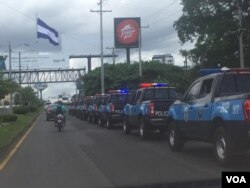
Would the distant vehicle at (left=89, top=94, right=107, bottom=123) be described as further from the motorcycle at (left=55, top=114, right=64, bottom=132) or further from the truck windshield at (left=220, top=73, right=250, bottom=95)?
the truck windshield at (left=220, top=73, right=250, bottom=95)

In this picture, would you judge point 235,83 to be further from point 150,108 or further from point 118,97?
point 118,97

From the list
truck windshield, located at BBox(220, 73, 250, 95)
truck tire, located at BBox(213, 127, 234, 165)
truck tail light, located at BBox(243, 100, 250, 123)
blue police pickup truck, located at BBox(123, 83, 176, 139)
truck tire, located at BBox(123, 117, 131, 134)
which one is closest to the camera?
truck tail light, located at BBox(243, 100, 250, 123)

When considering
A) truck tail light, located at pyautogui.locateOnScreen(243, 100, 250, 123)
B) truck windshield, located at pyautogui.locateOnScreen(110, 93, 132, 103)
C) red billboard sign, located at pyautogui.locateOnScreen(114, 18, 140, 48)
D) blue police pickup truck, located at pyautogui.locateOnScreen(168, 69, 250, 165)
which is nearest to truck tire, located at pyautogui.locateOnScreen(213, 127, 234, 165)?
blue police pickup truck, located at pyautogui.locateOnScreen(168, 69, 250, 165)

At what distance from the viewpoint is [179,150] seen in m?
17.2

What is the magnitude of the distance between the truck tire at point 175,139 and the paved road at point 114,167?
253 mm

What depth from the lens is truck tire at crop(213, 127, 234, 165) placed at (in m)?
13.0

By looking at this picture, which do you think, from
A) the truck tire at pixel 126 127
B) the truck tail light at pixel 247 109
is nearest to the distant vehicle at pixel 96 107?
the truck tire at pixel 126 127

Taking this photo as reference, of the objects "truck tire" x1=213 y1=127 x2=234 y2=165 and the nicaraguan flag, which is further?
the nicaraguan flag

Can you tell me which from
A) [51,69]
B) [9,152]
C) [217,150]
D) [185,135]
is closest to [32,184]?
[217,150]

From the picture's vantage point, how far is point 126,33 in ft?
248

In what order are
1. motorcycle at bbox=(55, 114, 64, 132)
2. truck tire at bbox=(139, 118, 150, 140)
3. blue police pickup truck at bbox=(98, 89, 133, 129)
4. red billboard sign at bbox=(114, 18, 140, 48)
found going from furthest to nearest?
1. red billboard sign at bbox=(114, 18, 140, 48)
2. motorcycle at bbox=(55, 114, 64, 132)
3. blue police pickup truck at bbox=(98, 89, 133, 129)
4. truck tire at bbox=(139, 118, 150, 140)

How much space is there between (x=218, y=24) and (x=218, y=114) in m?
16.4

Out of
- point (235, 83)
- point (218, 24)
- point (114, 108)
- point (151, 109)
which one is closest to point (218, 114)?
point (235, 83)

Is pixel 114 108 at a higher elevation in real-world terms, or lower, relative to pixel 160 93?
lower
